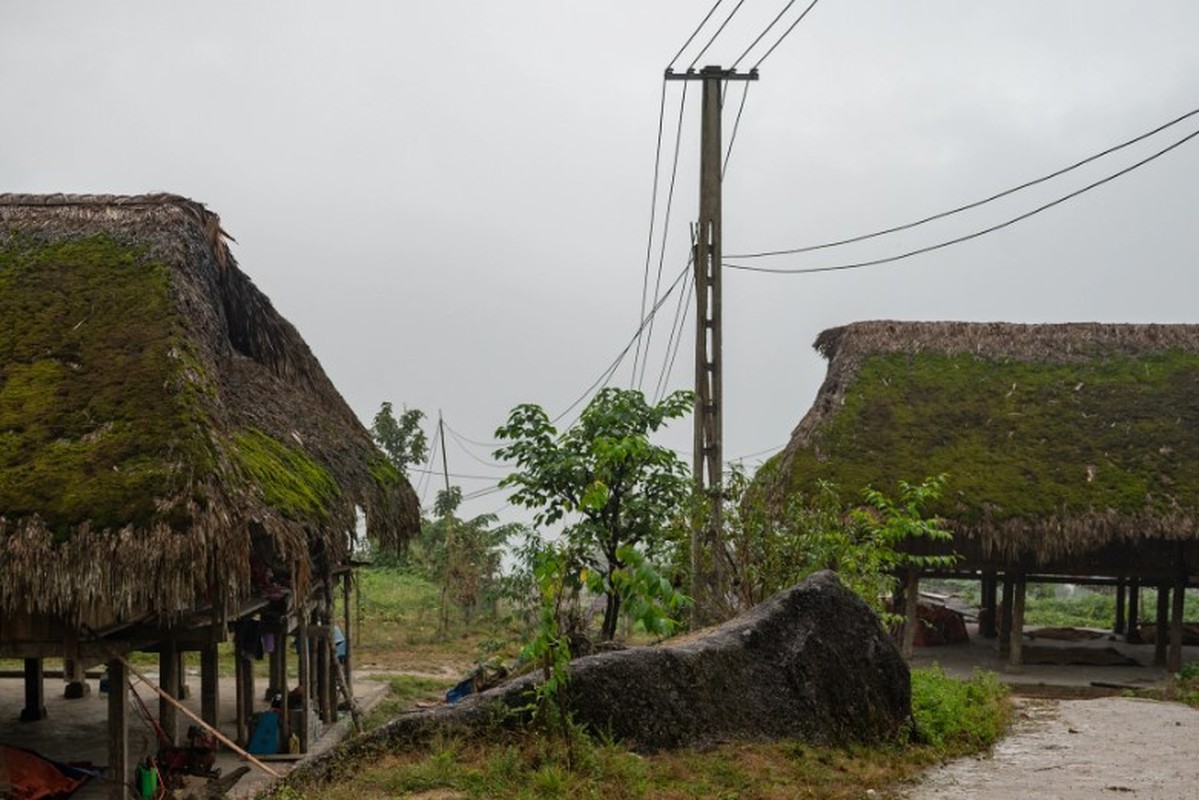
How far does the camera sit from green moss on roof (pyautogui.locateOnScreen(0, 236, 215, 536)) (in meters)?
9.04

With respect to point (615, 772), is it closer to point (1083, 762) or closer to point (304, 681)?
point (1083, 762)

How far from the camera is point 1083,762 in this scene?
8.02 metres

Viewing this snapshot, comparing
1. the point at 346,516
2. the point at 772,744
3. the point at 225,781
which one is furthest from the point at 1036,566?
the point at 225,781

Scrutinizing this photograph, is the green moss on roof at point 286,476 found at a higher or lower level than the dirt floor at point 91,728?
higher

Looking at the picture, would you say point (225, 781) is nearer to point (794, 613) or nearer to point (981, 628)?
point (794, 613)

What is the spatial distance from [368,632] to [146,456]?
14.6m

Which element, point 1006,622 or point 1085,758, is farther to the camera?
point 1006,622

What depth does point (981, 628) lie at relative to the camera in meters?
22.0

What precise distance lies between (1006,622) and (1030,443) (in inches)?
148

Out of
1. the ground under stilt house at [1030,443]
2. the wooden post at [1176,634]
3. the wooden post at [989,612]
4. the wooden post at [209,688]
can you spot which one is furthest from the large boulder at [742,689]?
the wooden post at [989,612]

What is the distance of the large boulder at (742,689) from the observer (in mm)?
7016

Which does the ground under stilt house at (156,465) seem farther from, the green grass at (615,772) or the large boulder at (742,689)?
the green grass at (615,772)

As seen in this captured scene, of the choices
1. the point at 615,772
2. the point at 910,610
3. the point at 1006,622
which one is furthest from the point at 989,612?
the point at 615,772

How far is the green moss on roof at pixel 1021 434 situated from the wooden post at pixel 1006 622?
2.33m
